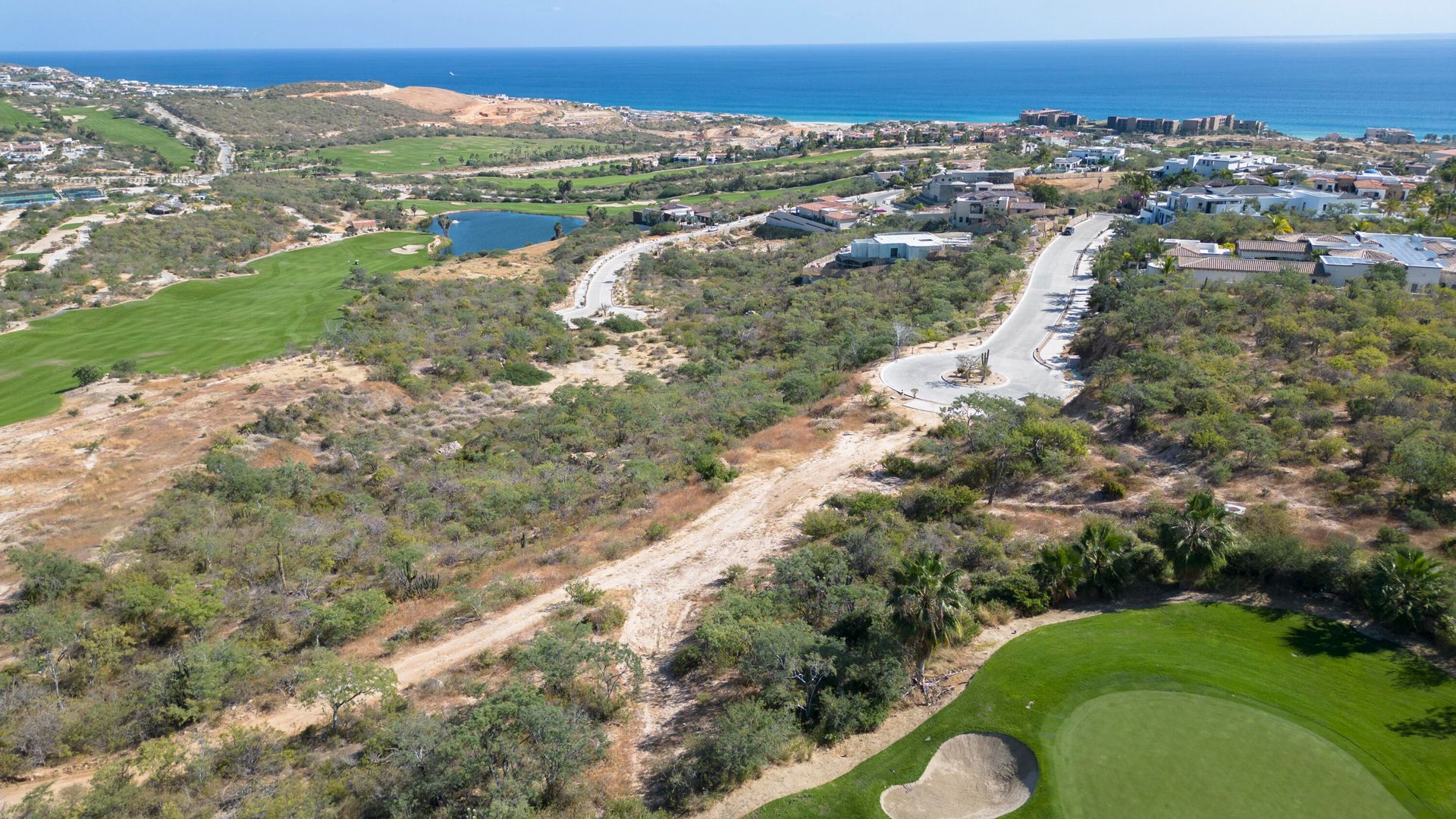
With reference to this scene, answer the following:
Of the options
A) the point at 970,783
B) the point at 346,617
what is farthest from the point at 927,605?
the point at 346,617

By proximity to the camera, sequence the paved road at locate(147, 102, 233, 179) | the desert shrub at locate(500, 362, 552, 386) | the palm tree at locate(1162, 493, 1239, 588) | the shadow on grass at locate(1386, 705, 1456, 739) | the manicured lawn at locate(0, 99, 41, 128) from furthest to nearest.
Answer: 1. the manicured lawn at locate(0, 99, 41, 128)
2. the paved road at locate(147, 102, 233, 179)
3. the desert shrub at locate(500, 362, 552, 386)
4. the palm tree at locate(1162, 493, 1239, 588)
5. the shadow on grass at locate(1386, 705, 1456, 739)

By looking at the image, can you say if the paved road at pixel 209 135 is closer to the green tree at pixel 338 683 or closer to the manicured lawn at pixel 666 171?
the manicured lawn at pixel 666 171

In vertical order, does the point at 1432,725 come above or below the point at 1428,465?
below

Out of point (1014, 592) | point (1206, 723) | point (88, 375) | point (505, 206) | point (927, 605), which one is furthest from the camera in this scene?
point (505, 206)

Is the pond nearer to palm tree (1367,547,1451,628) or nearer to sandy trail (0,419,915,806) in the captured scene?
sandy trail (0,419,915,806)

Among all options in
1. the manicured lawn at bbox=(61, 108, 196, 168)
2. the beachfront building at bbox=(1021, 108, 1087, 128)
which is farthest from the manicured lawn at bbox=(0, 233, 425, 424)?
the beachfront building at bbox=(1021, 108, 1087, 128)

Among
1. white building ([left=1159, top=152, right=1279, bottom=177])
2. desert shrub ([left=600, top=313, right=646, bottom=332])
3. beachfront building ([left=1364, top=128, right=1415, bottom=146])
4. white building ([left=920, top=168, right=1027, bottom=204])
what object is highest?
beachfront building ([left=1364, top=128, right=1415, bottom=146])

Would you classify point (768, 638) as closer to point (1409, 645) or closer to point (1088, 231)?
point (1409, 645)

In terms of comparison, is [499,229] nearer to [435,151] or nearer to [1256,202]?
[435,151]
